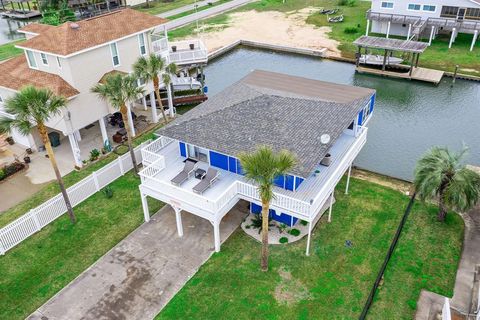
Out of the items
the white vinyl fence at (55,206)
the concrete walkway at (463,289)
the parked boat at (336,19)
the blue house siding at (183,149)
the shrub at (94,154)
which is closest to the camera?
the concrete walkway at (463,289)

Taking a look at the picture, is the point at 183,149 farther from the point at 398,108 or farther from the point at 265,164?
the point at 398,108

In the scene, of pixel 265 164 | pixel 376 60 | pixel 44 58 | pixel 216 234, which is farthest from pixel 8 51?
pixel 265 164

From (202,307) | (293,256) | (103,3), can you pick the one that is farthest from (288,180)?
(103,3)

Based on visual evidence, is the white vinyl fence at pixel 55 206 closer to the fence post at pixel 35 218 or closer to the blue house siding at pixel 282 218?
the fence post at pixel 35 218

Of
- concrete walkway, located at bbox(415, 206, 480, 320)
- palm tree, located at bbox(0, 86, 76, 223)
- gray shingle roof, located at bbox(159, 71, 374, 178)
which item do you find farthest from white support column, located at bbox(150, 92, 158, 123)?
concrete walkway, located at bbox(415, 206, 480, 320)

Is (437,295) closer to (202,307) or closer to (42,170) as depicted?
(202,307)

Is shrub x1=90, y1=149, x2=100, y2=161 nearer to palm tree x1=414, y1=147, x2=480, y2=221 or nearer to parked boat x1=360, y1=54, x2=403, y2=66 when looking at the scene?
palm tree x1=414, y1=147, x2=480, y2=221

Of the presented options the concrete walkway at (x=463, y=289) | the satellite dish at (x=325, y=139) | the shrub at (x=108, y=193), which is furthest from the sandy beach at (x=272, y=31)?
the concrete walkway at (x=463, y=289)
